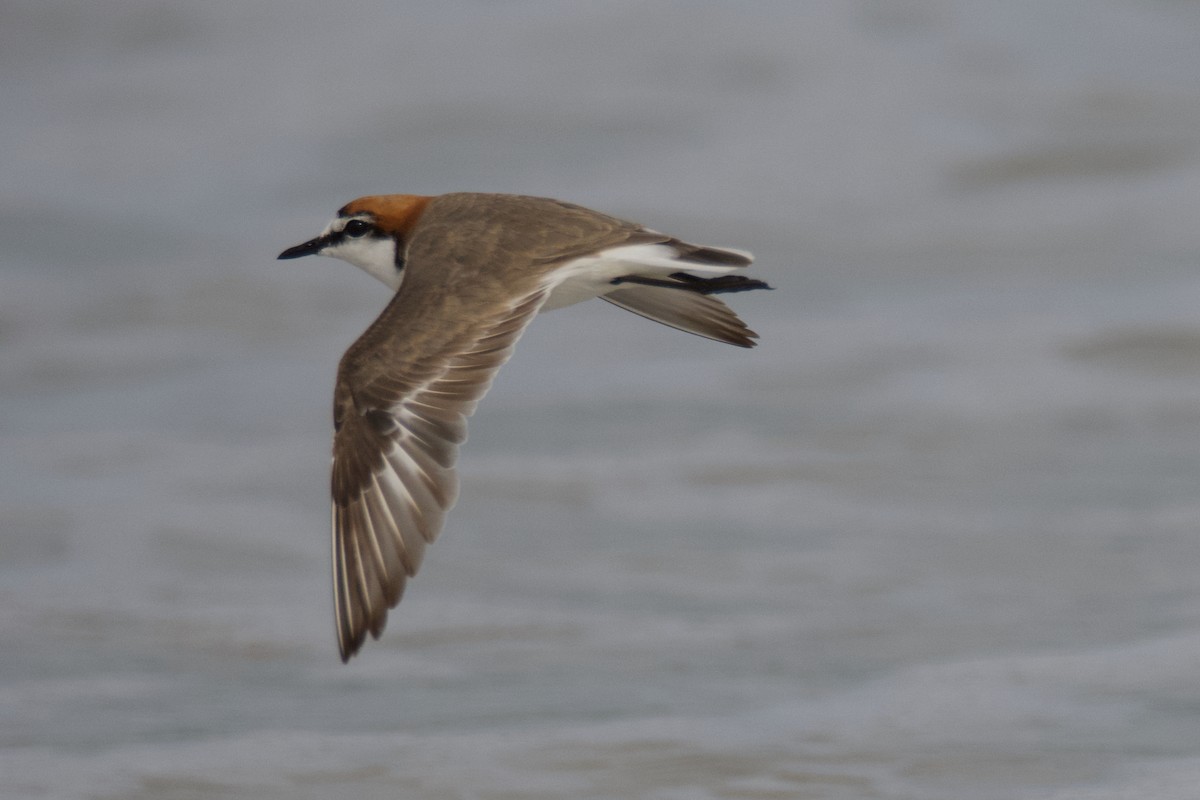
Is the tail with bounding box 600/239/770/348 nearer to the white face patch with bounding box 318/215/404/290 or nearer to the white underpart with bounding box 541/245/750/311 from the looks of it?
the white underpart with bounding box 541/245/750/311

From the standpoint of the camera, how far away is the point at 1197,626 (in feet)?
32.0

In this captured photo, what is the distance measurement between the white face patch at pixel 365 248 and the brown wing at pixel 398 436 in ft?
2.87

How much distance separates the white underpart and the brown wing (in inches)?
10.3

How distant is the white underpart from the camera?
761 cm

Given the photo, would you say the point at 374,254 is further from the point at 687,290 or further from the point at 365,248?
→ the point at 687,290

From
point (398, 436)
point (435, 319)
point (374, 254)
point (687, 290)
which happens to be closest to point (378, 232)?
point (374, 254)

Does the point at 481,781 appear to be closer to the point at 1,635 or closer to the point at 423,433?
the point at 423,433

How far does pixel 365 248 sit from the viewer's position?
8.41m

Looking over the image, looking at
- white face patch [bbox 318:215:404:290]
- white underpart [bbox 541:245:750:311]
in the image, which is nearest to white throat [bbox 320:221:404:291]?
white face patch [bbox 318:215:404:290]

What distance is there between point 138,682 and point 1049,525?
4409mm

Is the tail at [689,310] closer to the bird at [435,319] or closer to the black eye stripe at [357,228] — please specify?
the bird at [435,319]

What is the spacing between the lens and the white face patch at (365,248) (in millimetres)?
8352

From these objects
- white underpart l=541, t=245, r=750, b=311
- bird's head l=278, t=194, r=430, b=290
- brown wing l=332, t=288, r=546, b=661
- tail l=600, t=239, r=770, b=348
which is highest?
bird's head l=278, t=194, r=430, b=290

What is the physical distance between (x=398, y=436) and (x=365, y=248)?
1425 mm
